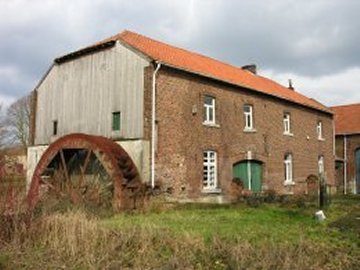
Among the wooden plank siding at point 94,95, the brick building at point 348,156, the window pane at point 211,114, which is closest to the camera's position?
the wooden plank siding at point 94,95

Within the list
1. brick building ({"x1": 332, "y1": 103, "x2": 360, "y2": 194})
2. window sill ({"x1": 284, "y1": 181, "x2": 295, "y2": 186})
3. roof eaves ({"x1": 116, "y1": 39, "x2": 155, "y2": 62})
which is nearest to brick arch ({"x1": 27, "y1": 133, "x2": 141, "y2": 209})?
roof eaves ({"x1": 116, "y1": 39, "x2": 155, "y2": 62})

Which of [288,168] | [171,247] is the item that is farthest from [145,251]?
[288,168]

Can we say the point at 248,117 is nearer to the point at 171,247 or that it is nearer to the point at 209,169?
the point at 209,169

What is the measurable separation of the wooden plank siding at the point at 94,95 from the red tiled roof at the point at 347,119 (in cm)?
2308

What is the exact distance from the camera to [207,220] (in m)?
13.9

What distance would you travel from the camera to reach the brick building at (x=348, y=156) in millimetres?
36531

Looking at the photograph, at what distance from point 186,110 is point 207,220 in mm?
7682

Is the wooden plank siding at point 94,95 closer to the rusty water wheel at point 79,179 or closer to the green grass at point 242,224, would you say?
the rusty water wheel at point 79,179

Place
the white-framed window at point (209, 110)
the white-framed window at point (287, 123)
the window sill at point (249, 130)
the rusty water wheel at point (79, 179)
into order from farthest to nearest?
the white-framed window at point (287, 123)
the window sill at point (249, 130)
the white-framed window at point (209, 110)
the rusty water wheel at point (79, 179)

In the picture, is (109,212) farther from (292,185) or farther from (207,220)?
(292,185)

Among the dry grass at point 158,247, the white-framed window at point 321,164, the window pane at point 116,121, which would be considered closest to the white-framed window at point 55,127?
the window pane at point 116,121

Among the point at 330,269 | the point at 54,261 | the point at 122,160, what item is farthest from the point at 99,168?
the point at 330,269

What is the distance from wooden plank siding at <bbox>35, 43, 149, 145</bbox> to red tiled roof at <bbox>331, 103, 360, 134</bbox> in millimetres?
23081

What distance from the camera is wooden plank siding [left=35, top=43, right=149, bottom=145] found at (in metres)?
19.6
